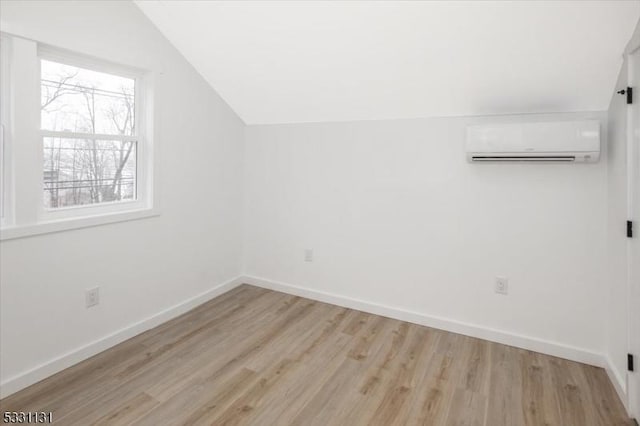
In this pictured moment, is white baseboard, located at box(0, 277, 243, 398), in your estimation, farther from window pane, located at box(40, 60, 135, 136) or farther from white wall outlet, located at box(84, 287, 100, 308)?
window pane, located at box(40, 60, 135, 136)

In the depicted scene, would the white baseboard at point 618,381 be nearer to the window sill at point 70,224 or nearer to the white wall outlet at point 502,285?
the white wall outlet at point 502,285

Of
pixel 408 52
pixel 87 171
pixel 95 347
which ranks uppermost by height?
pixel 408 52

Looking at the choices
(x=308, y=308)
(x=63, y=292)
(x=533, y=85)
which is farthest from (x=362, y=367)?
(x=533, y=85)

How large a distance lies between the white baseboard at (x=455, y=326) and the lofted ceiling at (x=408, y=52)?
1604mm

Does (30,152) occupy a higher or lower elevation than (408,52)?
lower

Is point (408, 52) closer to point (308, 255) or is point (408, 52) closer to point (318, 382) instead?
point (308, 255)

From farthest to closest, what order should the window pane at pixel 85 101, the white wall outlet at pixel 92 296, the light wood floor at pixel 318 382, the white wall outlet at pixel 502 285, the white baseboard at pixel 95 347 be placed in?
the white wall outlet at pixel 502 285, the white wall outlet at pixel 92 296, the window pane at pixel 85 101, the white baseboard at pixel 95 347, the light wood floor at pixel 318 382

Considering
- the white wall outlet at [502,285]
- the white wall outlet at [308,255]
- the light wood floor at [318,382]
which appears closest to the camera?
the light wood floor at [318,382]

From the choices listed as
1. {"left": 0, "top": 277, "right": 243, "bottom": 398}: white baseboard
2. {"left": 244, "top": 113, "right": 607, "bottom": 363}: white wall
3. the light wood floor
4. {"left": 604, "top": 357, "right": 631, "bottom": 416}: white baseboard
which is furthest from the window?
{"left": 604, "top": 357, "right": 631, "bottom": 416}: white baseboard

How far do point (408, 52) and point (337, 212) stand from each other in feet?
4.91

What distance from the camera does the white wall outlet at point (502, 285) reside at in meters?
2.76

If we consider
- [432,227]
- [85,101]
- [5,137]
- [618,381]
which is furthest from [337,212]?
[5,137]

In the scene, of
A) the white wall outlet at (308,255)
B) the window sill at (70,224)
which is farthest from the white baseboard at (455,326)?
the window sill at (70,224)

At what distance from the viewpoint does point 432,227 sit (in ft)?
9.89
